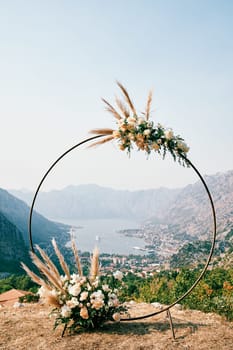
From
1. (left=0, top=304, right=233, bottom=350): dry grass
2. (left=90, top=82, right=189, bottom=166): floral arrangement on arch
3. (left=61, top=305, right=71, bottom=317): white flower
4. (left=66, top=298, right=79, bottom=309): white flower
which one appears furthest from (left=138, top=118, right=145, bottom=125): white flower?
(left=0, top=304, right=233, bottom=350): dry grass

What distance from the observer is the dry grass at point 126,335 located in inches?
207

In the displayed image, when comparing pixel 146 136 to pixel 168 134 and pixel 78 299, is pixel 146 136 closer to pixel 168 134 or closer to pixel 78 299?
pixel 168 134

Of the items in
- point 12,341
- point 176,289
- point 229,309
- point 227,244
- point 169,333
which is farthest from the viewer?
point 227,244

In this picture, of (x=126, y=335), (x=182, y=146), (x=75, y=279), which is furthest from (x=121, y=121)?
(x=126, y=335)

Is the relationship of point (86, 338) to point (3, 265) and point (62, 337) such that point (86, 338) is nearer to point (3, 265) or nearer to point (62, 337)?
point (62, 337)

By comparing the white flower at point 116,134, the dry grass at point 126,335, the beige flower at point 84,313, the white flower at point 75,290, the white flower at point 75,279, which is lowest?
the dry grass at point 126,335

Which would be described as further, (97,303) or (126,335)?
(126,335)

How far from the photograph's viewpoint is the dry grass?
5266mm

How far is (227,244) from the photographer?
8725cm

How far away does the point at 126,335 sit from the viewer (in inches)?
224

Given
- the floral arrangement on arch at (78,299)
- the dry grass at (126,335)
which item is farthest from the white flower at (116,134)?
the dry grass at (126,335)

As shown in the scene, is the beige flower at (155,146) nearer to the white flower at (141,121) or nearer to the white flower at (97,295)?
the white flower at (141,121)

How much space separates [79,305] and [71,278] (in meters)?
0.57

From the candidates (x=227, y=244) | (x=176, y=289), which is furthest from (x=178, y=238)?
(x=176, y=289)
